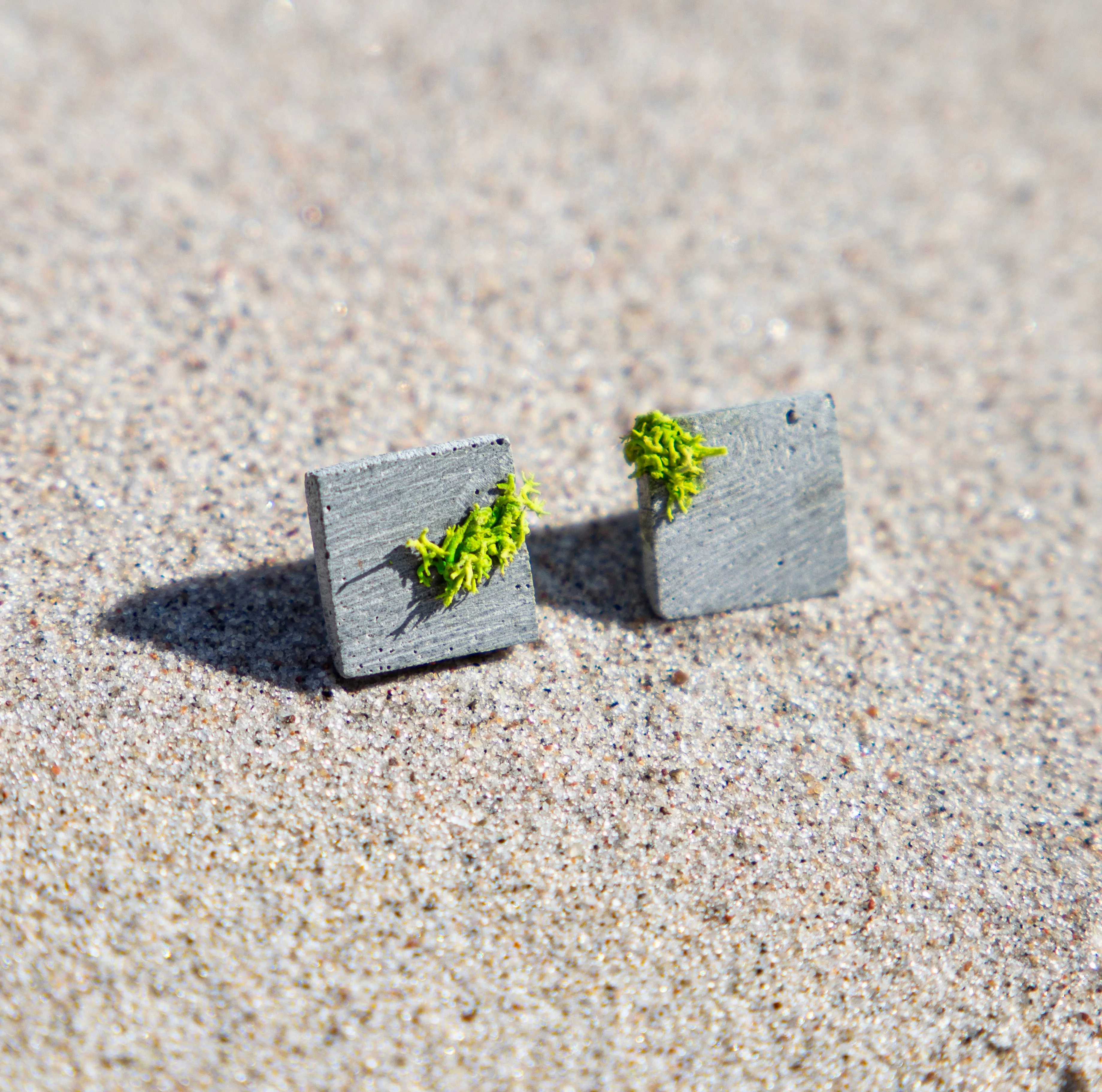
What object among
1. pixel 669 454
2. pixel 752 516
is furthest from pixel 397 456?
pixel 752 516

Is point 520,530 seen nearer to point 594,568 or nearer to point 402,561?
point 402,561

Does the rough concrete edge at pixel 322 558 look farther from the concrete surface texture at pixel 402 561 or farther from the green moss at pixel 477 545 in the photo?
the green moss at pixel 477 545

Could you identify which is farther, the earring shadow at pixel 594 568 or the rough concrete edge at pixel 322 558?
the earring shadow at pixel 594 568

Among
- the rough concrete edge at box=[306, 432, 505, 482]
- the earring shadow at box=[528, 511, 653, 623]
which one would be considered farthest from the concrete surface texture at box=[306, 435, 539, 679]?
the earring shadow at box=[528, 511, 653, 623]

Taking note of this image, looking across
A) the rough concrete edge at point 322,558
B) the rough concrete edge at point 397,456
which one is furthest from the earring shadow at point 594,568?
the rough concrete edge at point 322,558

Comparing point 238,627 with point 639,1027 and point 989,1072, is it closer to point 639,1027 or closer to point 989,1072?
point 639,1027

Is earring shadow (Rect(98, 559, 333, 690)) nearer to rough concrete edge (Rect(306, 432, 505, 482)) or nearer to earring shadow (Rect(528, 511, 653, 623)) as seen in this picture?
rough concrete edge (Rect(306, 432, 505, 482))
